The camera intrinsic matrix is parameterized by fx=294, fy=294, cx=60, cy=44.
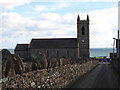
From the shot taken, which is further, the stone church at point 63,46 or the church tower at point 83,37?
the stone church at point 63,46

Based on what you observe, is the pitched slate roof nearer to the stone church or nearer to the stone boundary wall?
the stone church

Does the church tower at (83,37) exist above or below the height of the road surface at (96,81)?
above

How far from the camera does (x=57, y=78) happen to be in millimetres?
17906

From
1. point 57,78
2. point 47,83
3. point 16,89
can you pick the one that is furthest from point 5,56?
point 57,78

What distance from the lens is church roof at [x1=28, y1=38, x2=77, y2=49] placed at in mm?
118875

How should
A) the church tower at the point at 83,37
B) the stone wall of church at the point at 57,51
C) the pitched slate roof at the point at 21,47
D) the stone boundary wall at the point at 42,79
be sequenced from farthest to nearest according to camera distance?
the pitched slate roof at the point at 21,47 → the stone wall of church at the point at 57,51 → the church tower at the point at 83,37 → the stone boundary wall at the point at 42,79

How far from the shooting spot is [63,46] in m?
119

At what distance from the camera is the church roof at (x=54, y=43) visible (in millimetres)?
118875

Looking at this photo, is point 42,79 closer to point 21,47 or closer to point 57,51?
point 57,51

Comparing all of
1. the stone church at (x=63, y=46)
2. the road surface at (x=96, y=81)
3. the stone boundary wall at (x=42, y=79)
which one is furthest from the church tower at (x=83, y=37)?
the stone boundary wall at (x=42, y=79)

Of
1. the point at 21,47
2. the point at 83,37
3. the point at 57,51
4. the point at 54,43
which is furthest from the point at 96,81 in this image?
the point at 21,47

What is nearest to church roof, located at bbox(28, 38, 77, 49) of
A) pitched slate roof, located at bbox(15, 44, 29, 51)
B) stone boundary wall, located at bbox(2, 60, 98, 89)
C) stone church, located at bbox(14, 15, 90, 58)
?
stone church, located at bbox(14, 15, 90, 58)

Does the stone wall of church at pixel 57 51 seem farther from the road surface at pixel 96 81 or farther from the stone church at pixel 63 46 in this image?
the road surface at pixel 96 81

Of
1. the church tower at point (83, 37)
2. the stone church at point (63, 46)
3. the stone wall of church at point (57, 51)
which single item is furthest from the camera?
the stone wall of church at point (57, 51)
